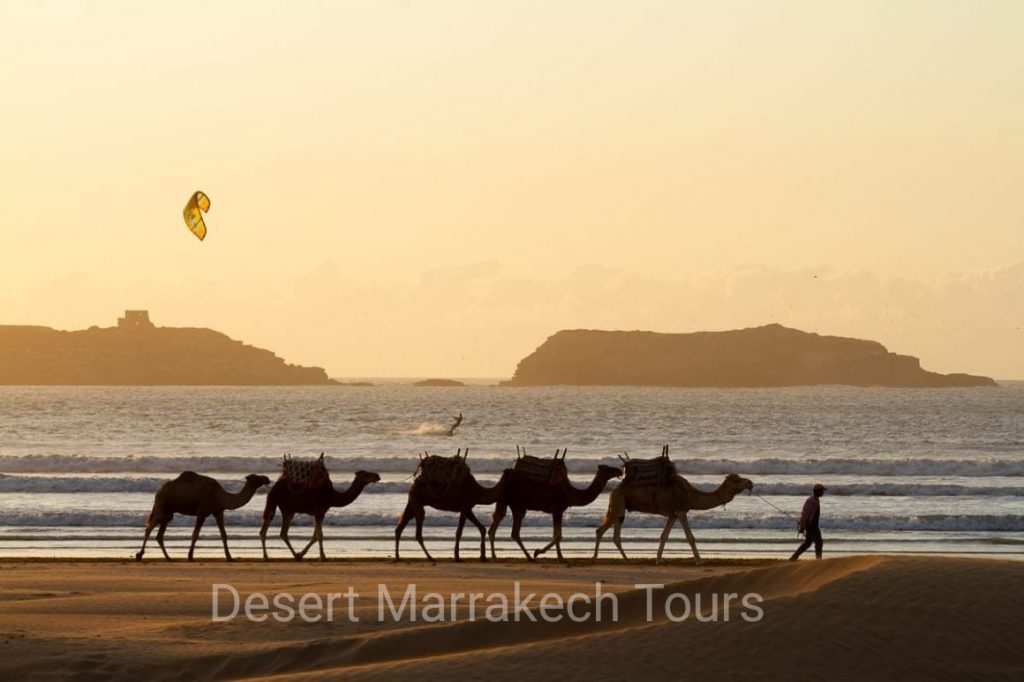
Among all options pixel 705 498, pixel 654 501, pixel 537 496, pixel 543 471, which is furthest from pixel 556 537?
pixel 705 498

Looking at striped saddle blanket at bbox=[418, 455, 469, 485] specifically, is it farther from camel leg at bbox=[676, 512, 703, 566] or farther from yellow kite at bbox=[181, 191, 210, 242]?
yellow kite at bbox=[181, 191, 210, 242]

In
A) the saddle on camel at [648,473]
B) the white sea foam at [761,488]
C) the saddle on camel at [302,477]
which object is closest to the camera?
the saddle on camel at [648,473]

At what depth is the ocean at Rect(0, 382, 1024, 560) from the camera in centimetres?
2705

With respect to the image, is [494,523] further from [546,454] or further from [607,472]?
[546,454]

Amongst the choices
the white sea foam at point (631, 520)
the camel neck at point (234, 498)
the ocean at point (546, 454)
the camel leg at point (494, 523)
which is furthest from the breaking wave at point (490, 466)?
the camel leg at point (494, 523)

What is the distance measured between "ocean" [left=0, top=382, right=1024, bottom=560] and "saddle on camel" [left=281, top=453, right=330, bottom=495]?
5.17 feet

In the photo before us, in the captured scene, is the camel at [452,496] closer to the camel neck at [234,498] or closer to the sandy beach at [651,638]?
the camel neck at [234,498]

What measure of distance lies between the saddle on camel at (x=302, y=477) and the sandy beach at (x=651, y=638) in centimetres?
801

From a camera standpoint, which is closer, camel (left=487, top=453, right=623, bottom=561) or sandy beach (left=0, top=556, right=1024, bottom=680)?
sandy beach (left=0, top=556, right=1024, bottom=680)

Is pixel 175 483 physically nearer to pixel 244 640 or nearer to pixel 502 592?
pixel 502 592

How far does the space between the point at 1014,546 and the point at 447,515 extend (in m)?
10.9

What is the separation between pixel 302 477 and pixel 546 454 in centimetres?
4338

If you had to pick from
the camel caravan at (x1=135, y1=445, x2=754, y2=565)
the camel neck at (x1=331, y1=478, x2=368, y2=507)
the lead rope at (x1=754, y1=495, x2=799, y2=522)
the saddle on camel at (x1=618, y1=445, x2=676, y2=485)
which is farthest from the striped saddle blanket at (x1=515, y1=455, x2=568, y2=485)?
the lead rope at (x1=754, y1=495, x2=799, y2=522)

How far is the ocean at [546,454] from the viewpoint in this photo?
1065 inches
